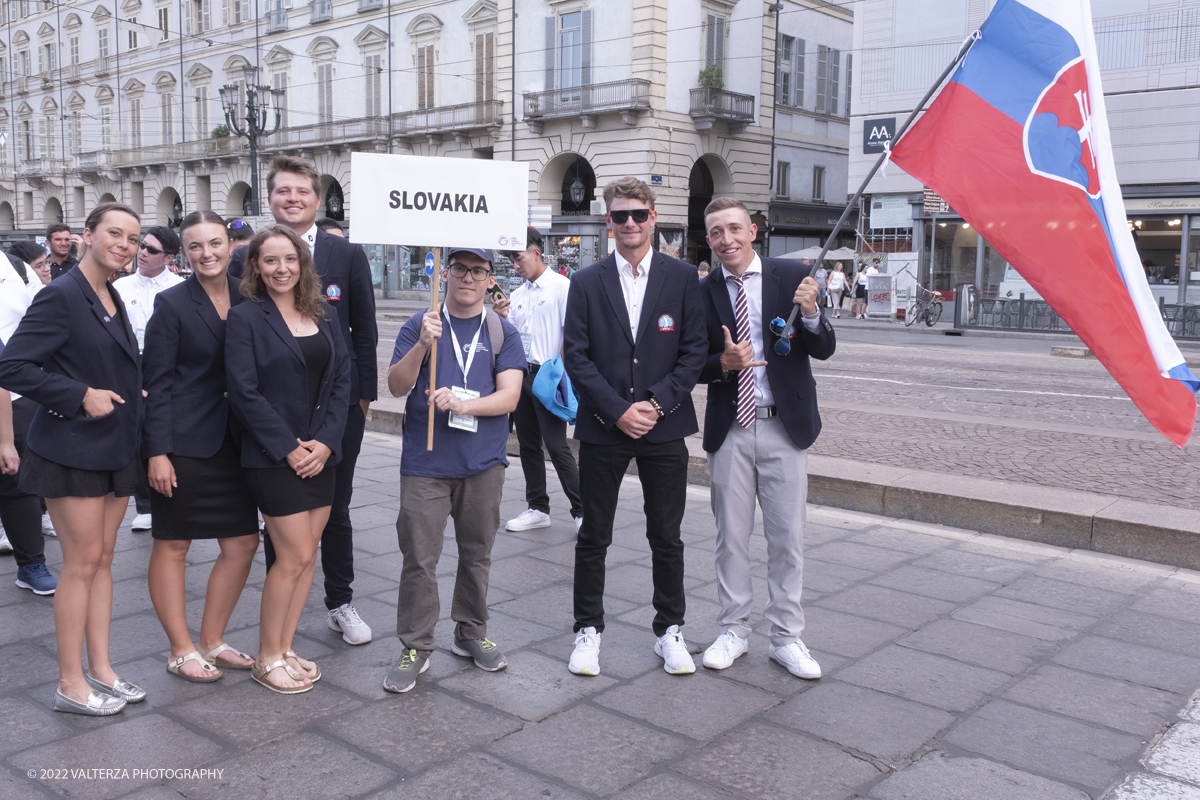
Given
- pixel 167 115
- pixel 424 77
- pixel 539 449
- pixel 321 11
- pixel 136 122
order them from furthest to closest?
1. pixel 136 122
2. pixel 167 115
3. pixel 321 11
4. pixel 424 77
5. pixel 539 449

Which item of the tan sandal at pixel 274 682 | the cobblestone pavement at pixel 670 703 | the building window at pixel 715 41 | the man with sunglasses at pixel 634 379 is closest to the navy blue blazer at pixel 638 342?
the man with sunglasses at pixel 634 379

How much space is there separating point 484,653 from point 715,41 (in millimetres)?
31078

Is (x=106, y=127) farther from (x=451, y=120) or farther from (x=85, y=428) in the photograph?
(x=85, y=428)

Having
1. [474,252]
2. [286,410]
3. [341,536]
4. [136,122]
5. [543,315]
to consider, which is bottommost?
[341,536]

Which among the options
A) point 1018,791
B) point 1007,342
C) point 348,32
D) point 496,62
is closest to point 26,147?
point 348,32

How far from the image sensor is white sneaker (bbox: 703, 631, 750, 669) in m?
4.15

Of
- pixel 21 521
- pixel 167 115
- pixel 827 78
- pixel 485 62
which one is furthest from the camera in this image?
pixel 167 115

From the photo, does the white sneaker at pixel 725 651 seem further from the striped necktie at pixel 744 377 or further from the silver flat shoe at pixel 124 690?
the silver flat shoe at pixel 124 690

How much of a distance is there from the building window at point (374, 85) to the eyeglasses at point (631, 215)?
35.6m

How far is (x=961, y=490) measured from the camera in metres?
6.49

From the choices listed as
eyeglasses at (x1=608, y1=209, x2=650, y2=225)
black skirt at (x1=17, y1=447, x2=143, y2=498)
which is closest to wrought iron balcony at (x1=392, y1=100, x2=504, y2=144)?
eyeglasses at (x1=608, y1=209, x2=650, y2=225)

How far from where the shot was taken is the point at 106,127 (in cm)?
4778

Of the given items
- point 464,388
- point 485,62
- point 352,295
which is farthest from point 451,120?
point 464,388

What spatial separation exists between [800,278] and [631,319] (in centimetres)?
72
